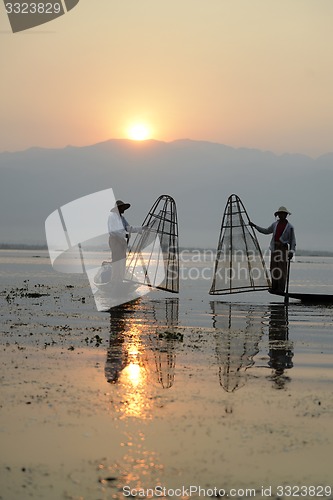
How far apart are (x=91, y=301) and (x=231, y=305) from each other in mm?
3794

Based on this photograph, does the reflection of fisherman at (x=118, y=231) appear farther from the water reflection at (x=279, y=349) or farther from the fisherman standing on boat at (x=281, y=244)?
the water reflection at (x=279, y=349)

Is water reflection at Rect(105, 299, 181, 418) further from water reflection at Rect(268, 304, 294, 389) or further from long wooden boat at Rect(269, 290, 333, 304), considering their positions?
long wooden boat at Rect(269, 290, 333, 304)

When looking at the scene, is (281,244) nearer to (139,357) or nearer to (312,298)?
(312,298)

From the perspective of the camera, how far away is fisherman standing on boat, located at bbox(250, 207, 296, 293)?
76.3 ft

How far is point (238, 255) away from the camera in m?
24.6

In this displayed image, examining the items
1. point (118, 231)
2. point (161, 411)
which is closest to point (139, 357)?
point (161, 411)

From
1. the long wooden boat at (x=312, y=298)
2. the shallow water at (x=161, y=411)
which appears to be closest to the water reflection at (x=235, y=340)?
the shallow water at (x=161, y=411)

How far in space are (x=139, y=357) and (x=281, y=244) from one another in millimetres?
12220

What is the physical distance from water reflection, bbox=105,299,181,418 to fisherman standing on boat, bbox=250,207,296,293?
5.01 metres

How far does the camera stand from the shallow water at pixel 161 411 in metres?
6.10

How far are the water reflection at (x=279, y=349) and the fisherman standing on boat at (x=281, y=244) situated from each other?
3.29m

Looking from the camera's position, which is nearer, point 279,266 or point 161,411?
point 161,411

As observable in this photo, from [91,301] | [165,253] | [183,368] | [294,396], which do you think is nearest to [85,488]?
[294,396]

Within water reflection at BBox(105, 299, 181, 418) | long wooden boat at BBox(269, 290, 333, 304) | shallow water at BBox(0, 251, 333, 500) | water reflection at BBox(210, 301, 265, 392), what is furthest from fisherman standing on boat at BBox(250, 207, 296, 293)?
shallow water at BBox(0, 251, 333, 500)
